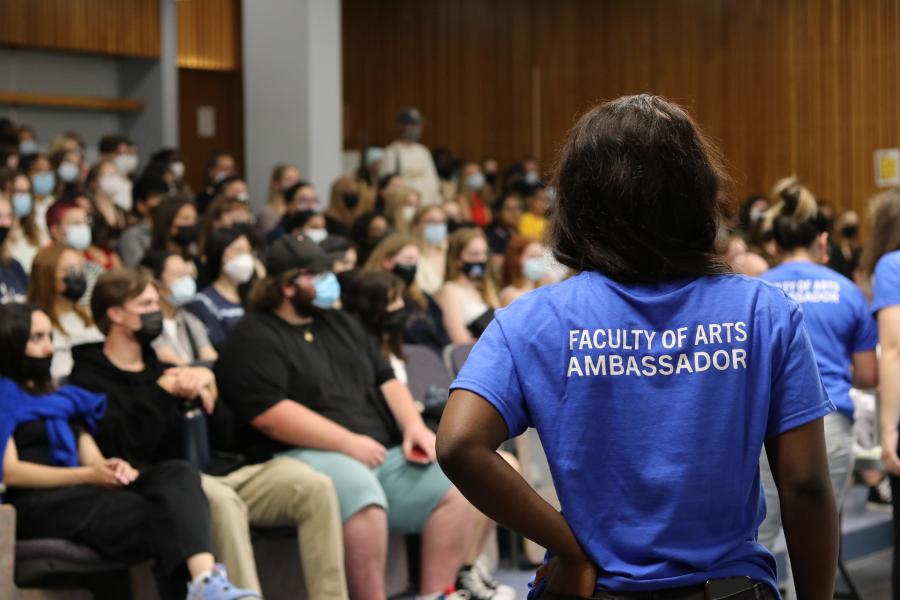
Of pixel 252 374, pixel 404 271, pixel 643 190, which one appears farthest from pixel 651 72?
pixel 643 190

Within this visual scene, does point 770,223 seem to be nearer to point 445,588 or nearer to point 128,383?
point 445,588

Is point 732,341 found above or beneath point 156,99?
beneath

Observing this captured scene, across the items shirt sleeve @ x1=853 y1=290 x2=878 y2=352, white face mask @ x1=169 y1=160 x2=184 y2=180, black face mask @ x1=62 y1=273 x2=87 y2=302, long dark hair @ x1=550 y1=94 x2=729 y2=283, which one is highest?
white face mask @ x1=169 y1=160 x2=184 y2=180

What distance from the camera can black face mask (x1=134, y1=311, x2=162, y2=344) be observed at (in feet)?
14.5

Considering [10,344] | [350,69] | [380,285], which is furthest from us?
[350,69]

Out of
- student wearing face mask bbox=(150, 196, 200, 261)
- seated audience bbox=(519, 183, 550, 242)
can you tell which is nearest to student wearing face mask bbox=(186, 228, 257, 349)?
student wearing face mask bbox=(150, 196, 200, 261)

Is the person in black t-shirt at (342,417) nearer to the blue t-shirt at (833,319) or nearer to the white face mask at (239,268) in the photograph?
the white face mask at (239,268)

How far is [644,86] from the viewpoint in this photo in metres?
13.5

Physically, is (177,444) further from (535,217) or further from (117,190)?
(535,217)

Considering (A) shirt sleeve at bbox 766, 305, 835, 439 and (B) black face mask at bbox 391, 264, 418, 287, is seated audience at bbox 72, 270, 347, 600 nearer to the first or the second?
(B) black face mask at bbox 391, 264, 418, 287

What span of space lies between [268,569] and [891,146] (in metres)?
9.27

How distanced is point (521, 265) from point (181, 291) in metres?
2.09

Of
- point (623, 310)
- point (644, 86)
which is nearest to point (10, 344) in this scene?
point (623, 310)

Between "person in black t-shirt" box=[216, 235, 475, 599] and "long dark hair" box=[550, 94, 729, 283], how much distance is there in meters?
2.82
